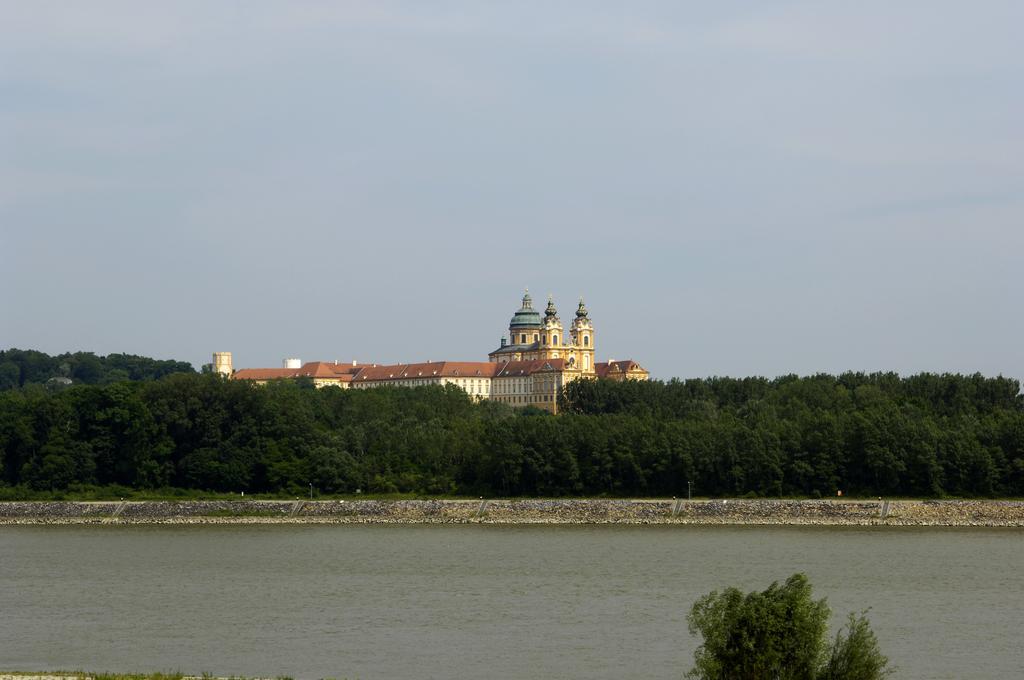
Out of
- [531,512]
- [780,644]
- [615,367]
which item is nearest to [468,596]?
[780,644]

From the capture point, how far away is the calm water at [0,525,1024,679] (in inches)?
1235

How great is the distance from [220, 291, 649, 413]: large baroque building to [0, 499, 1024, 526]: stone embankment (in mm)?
87028

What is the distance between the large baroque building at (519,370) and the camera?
6590 inches

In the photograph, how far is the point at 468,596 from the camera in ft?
137

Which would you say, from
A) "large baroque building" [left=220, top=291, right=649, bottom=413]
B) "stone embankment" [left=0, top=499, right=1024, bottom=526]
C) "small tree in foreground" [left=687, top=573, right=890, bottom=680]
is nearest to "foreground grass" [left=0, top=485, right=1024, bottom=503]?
"stone embankment" [left=0, top=499, right=1024, bottom=526]

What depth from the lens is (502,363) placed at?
18000 cm

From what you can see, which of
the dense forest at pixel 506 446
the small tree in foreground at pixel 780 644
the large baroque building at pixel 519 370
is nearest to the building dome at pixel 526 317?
the large baroque building at pixel 519 370

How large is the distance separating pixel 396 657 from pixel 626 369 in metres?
135

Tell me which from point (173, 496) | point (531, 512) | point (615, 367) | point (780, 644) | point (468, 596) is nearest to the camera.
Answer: point (780, 644)

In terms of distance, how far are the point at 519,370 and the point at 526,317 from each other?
56.2 feet

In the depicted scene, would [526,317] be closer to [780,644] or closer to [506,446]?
[506,446]

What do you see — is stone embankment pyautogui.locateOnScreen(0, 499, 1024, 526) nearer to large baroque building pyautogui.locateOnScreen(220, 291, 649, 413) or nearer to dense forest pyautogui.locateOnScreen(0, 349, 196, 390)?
large baroque building pyautogui.locateOnScreen(220, 291, 649, 413)

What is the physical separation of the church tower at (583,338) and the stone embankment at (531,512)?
95.8 meters

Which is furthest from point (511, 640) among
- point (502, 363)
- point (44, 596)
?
point (502, 363)
